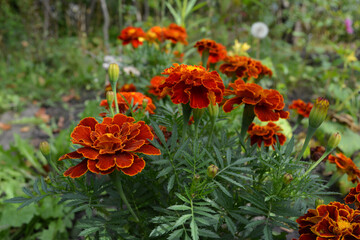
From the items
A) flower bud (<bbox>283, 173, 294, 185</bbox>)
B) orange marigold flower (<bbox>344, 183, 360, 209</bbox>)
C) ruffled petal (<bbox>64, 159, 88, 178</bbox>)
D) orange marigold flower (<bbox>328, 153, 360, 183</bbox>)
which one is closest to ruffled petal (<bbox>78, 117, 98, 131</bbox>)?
ruffled petal (<bbox>64, 159, 88, 178</bbox>)

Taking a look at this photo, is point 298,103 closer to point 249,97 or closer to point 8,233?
point 249,97

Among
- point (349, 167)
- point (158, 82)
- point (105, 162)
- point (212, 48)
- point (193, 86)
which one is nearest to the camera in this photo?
point (105, 162)

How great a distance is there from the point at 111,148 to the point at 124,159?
0.05 meters

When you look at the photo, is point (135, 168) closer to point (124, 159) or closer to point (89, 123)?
point (124, 159)

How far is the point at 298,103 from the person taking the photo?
4.97ft

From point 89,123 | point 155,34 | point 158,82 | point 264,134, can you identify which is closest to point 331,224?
point 264,134

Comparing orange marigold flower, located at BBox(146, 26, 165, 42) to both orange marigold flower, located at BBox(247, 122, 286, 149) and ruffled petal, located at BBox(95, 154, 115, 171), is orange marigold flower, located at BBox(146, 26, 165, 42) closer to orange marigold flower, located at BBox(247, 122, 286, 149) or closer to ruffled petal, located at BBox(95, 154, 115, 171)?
orange marigold flower, located at BBox(247, 122, 286, 149)

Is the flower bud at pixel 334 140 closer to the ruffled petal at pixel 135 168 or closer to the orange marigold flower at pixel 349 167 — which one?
the orange marigold flower at pixel 349 167

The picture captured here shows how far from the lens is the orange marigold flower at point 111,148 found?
2.36ft

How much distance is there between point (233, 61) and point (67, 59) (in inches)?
137

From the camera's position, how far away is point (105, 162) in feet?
2.36

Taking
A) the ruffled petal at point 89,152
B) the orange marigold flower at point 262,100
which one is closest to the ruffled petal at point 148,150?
the ruffled petal at point 89,152

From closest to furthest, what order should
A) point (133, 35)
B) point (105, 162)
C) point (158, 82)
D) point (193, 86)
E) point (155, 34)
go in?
point (105, 162) < point (193, 86) < point (158, 82) < point (133, 35) < point (155, 34)

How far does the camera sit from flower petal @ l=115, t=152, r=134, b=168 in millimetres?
710
